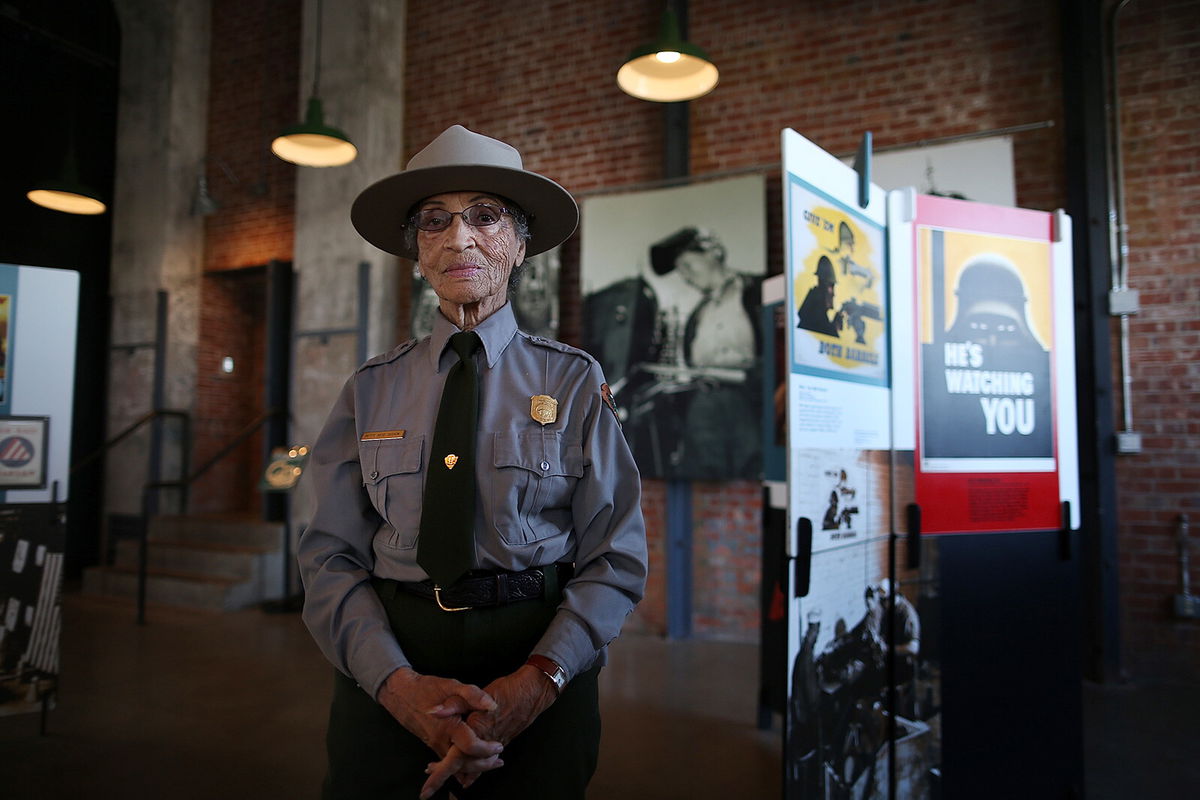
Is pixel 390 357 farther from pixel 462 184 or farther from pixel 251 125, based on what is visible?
pixel 251 125

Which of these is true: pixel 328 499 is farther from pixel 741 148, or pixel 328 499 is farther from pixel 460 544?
pixel 741 148

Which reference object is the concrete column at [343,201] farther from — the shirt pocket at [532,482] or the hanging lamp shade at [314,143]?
A: the shirt pocket at [532,482]

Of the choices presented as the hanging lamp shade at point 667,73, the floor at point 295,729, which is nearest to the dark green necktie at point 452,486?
the floor at point 295,729

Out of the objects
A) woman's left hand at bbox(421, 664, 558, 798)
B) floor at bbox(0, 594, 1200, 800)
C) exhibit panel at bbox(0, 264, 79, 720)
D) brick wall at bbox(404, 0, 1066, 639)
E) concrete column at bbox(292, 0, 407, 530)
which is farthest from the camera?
concrete column at bbox(292, 0, 407, 530)

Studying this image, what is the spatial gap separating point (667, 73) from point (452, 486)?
340 cm

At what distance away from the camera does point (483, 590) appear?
50.8 inches

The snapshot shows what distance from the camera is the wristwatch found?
1228 mm

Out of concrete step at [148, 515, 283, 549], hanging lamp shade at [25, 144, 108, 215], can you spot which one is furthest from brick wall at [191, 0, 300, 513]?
hanging lamp shade at [25, 144, 108, 215]

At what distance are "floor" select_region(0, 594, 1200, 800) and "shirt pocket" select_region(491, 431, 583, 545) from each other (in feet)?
5.85

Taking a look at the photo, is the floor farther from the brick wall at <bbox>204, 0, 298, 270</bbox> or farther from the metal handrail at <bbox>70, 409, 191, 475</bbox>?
the brick wall at <bbox>204, 0, 298, 270</bbox>

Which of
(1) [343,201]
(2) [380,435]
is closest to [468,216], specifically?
(2) [380,435]

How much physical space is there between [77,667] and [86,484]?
365 cm

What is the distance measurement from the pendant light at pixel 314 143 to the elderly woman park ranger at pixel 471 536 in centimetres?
389

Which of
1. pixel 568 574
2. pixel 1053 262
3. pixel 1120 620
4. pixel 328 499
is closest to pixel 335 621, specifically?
pixel 328 499
